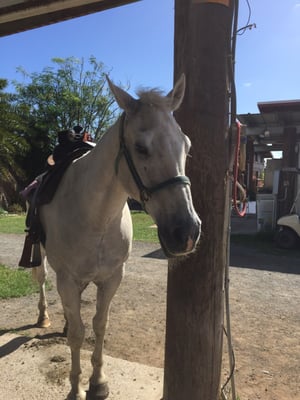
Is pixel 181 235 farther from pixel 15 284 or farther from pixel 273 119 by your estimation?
pixel 273 119

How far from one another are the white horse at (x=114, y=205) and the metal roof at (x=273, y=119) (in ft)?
29.5

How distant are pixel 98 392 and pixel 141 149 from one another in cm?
197

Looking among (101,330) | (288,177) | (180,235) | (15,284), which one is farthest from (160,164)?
(288,177)

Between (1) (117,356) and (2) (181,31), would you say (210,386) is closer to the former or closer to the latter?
(1) (117,356)

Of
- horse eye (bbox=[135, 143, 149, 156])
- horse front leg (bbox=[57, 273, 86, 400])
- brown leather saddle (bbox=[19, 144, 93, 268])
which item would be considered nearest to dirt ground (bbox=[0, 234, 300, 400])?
horse front leg (bbox=[57, 273, 86, 400])

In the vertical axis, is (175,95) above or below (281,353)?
above

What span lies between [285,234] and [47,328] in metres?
7.22

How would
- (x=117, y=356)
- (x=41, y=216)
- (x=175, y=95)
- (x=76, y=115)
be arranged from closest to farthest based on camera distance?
(x=175, y=95) → (x=41, y=216) → (x=117, y=356) → (x=76, y=115)

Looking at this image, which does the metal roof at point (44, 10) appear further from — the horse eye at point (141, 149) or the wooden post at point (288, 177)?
the wooden post at point (288, 177)

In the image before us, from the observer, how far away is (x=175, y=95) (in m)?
1.93

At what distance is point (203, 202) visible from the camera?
6.87 ft

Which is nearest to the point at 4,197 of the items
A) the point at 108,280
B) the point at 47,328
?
the point at 47,328

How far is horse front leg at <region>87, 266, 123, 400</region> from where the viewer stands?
2.71 m

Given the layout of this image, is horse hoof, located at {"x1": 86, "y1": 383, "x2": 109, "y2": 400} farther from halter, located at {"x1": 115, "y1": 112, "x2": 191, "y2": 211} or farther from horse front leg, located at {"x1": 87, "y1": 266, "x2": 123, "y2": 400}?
halter, located at {"x1": 115, "y1": 112, "x2": 191, "y2": 211}
